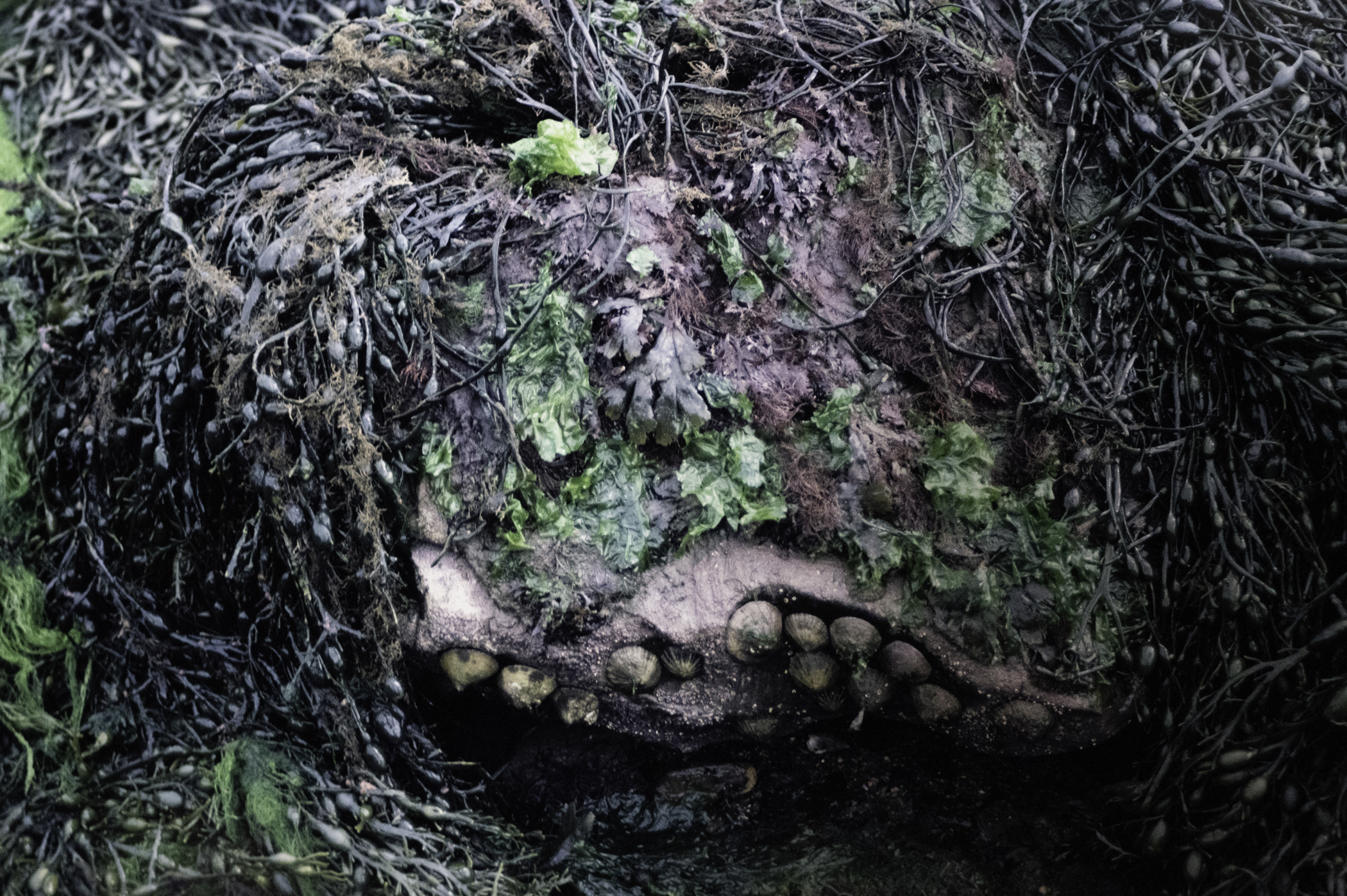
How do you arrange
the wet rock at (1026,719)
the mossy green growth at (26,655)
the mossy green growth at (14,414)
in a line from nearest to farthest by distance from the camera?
1. the wet rock at (1026,719)
2. the mossy green growth at (26,655)
3. the mossy green growth at (14,414)

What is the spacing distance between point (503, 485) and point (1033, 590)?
1.16m

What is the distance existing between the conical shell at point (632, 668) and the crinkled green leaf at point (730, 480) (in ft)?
0.85

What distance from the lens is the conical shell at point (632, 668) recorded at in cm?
169

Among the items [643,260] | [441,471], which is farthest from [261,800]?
[643,260]

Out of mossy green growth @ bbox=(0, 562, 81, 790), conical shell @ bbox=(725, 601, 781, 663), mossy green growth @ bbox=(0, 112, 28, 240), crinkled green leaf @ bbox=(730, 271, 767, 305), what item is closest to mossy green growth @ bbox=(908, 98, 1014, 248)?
crinkled green leaf @ bbox=(730, 271, 767, 305)

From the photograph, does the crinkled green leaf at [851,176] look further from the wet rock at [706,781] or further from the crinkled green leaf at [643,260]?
the wet rock at [706,781]

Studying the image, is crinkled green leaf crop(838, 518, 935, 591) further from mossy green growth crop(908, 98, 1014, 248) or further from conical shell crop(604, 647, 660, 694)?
mossy green growth crop(908, 98, 1014, 248)

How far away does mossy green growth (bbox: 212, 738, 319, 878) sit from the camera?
1743mm

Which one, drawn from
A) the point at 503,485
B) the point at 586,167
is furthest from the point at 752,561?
the point at 586,167

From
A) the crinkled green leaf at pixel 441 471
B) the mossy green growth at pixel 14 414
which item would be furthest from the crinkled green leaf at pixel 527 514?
the mossy green growth at pixel 14 414

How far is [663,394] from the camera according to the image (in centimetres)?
168

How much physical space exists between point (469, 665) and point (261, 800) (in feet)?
1.95

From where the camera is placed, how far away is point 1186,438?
1729 millimetres

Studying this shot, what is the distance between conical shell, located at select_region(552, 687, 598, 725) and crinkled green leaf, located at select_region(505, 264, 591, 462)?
0.51 meters
